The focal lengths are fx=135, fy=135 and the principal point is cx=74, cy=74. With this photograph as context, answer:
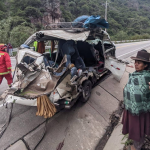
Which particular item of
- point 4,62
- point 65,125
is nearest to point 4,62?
point 4,62

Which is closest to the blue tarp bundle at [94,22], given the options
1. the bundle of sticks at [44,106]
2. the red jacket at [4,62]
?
the bundle of sticks at [44,106]

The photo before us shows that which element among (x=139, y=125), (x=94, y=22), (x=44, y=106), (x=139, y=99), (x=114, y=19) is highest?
(x=114, y=19)

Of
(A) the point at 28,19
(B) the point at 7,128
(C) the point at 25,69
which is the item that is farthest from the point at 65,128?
(A) the point at 28,19

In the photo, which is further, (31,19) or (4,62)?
(31,19)

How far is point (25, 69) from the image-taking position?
3.02 m

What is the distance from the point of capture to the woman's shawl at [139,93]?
6.44 ft

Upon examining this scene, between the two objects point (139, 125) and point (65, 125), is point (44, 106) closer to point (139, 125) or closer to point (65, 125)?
point (65, 125)

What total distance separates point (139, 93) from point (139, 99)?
9 cm

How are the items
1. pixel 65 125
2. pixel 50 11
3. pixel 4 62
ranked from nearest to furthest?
pixel 65 125, pixel 4 62, pixel 50 11

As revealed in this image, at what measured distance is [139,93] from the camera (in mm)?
1986

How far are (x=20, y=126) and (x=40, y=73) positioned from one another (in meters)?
1.35

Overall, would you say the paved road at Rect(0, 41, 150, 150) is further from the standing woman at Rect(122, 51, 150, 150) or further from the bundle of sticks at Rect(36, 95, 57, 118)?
the standing woman at Rect(122, 51, 150, 150)

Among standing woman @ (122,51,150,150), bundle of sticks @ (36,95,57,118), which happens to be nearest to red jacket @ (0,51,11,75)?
bundle of sticks @ (36,95,57,118)

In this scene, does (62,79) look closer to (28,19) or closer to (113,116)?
(113,116)
